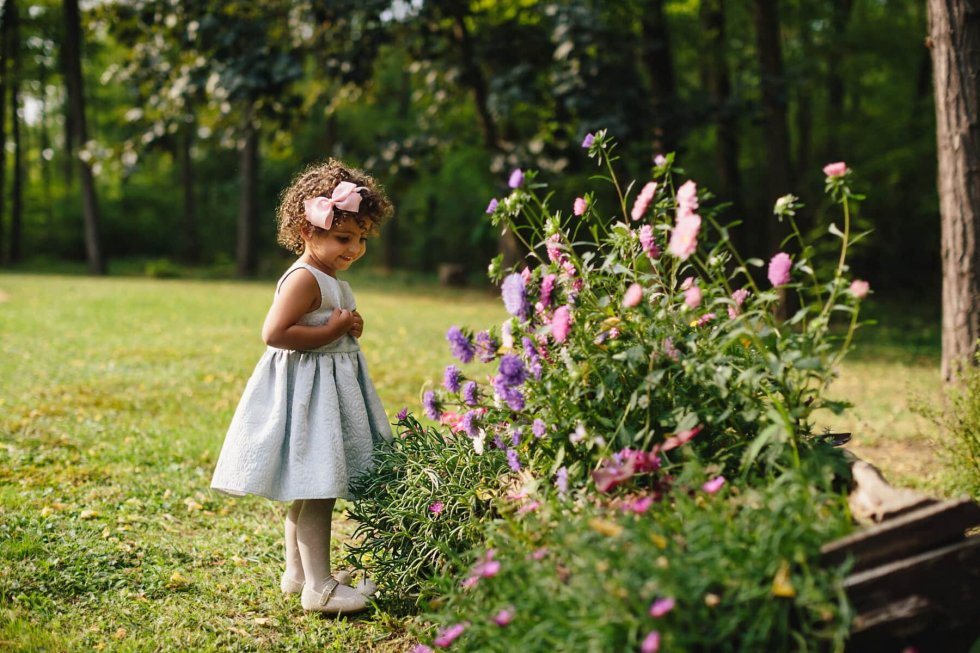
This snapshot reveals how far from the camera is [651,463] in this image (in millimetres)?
2213

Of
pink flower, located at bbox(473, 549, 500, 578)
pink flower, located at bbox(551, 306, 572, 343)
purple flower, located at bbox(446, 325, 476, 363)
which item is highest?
pink flower, located at bbox(551, 306, 572, 343)

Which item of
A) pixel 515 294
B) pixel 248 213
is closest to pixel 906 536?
pixel 515 294

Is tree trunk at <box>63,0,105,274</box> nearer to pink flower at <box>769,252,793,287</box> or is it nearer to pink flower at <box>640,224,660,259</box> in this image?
pink flower at <box>640,224,660,259</box>

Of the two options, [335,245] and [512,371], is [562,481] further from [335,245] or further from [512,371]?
[335,245]

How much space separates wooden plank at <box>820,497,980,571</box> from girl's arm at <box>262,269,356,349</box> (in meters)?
1.88

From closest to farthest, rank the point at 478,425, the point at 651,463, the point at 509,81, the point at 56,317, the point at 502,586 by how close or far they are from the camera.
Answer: the point at 502,586 < the point at 651,463 < the point at 478,425 < the point at 509,81 < the point at 56,317

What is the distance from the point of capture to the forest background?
1031 cm

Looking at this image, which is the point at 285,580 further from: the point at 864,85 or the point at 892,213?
the point at 864,85

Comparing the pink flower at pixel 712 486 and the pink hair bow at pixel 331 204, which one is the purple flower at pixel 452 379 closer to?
the pink hair bow at pixel 331 204

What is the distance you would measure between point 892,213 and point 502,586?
16.7 m

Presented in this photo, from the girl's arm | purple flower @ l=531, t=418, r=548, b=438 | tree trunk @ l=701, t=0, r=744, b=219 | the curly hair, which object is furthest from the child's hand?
tree trunk @ l=701, t=0, r=744, b=219

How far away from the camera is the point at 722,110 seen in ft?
35.6

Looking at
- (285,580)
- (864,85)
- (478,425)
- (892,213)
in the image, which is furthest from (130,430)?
(864,85)

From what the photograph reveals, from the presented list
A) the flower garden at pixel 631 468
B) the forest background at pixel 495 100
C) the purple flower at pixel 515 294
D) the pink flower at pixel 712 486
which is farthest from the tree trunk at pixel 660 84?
the pink flower at pixel 712 486
